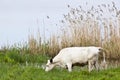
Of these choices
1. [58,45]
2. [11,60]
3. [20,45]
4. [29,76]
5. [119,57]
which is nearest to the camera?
[29,76]

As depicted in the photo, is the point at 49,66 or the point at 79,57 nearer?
the point at 79,57

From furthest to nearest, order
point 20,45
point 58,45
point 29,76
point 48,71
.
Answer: point 20,45 < point 58,45 < point 48,71 < point 29,76

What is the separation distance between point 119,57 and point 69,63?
6017 mm

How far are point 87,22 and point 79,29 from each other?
521 millimetres

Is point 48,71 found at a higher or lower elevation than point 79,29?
lower

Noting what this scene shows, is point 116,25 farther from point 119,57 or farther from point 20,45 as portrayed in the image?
point 20,45

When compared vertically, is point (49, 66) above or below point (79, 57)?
below

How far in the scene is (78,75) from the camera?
1194cm

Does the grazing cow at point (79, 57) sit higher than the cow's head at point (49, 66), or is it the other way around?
the grazing cow at point (79, 57)

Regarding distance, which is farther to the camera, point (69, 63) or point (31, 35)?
point (31, 35)

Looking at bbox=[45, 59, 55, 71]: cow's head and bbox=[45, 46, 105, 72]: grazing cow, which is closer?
bbox=[45, 46, 105, 72]: grazing cow

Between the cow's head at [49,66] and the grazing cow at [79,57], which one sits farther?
the cow's head at [49,66]

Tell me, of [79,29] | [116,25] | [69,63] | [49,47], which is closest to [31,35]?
[49,47]

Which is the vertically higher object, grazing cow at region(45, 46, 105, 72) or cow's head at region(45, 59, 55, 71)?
grazing cow at region(45, 46, 105, 72)
